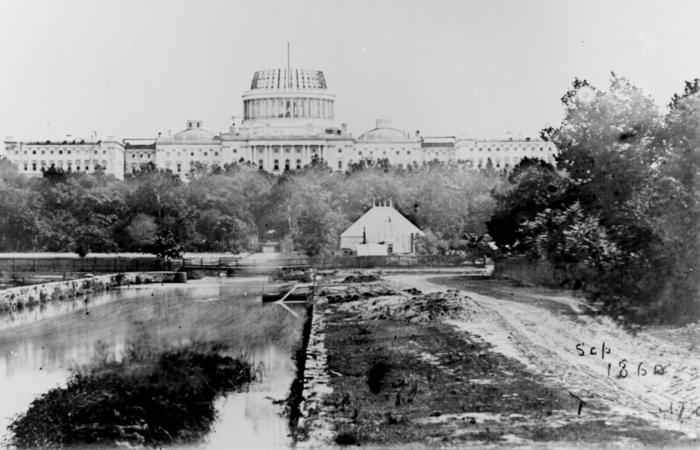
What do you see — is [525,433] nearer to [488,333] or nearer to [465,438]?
[465,438]

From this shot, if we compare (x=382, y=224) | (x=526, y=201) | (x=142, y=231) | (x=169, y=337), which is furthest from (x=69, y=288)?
(x=526, y=201)

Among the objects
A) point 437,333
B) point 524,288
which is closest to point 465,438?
point 437,333

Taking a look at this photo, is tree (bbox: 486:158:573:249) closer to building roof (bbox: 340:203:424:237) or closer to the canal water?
the canal water

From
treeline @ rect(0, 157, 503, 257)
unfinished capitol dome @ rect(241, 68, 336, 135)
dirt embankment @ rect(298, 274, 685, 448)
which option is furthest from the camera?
treeline @ rect(0, 157, 503, 257)

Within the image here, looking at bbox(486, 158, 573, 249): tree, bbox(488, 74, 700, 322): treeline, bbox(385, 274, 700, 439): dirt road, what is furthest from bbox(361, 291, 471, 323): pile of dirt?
bbox(486, 158, 573, 249): tree

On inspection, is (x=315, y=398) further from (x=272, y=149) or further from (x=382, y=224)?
(x=272, y=149)
